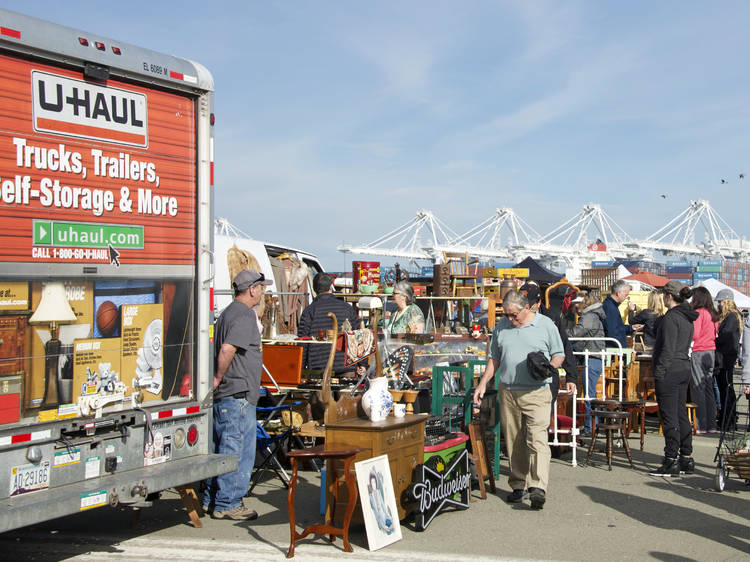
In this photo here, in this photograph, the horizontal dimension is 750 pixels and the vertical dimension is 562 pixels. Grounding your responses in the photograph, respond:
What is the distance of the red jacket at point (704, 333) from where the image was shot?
10430mm

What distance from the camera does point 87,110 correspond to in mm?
4914

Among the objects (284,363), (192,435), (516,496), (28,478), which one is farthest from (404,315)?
(28,478)

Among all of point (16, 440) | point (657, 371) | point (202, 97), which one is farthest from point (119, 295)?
point (657, 371)

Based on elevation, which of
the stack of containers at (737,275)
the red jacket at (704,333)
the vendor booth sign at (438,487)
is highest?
the stack of containers at (737,275)

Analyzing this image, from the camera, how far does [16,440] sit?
4.48m

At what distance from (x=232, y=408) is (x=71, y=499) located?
62.9 inches

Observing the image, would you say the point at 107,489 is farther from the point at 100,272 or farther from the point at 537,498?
the point at 537,498

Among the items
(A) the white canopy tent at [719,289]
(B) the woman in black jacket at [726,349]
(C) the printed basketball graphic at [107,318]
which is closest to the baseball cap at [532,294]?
(C) the printed basketball graphic at [107,318]

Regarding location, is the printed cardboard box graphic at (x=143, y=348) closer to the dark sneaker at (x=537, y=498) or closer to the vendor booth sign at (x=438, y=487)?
the vendor booth sign at (x=438, y=487)

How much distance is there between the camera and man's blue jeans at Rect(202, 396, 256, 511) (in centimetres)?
600

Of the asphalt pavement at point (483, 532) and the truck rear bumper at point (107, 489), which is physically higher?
the truck rear bumper at point (107, 489)

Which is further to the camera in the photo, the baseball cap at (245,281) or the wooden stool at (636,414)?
the wooden stool at (636,414)

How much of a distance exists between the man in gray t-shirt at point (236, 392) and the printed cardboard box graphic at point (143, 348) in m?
0.62

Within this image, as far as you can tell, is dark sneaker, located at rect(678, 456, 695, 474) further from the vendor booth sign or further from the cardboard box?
the cardboard box
